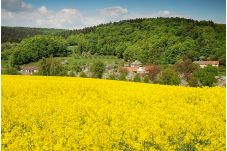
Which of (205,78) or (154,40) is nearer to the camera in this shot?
(205,78)

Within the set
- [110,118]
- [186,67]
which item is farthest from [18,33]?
[110,118]

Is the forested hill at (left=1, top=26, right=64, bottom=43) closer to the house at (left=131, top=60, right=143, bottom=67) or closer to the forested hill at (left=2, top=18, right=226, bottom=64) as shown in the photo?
the forested hill at (left=2, top=18, right=226, bottom=64)

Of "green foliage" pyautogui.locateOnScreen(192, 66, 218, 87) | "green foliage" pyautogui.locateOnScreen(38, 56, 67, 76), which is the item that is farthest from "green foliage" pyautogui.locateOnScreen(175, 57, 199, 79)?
"green foliage" pyautogui.locateOnScreen(38, 56, 67, 76)

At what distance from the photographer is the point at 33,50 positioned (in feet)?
358

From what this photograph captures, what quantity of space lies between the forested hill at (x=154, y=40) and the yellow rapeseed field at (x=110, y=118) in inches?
3421

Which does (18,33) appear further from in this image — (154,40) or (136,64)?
(136,64)

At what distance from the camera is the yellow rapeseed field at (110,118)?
9305mm

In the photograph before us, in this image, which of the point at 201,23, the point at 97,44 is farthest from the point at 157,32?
the point at 97,44

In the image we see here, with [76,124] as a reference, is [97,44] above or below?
above

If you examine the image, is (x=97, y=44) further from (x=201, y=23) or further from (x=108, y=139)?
(x=108, y=139)

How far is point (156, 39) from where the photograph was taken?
117625 millimetres

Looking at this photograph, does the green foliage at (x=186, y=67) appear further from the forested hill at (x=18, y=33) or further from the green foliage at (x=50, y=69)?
the forested hill at (x=18, y=33)

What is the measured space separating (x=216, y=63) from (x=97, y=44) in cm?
4479

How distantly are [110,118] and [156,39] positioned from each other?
107 m
